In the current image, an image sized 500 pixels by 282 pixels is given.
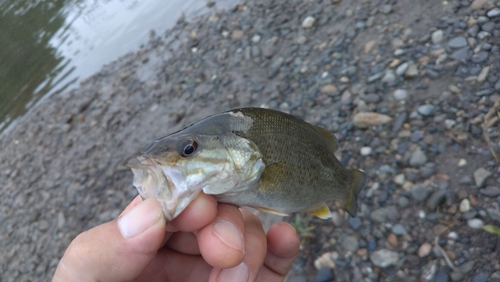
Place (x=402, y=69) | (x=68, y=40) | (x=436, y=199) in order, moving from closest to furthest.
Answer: (x=436, y=199) < (x=402, y=69) < (x=68, y=40)

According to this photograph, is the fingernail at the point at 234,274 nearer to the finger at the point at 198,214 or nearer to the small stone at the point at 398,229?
the finger at the point at 198,214

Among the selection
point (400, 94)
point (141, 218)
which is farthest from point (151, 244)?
point (400, 94)

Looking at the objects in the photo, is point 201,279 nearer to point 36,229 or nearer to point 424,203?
point 424,203

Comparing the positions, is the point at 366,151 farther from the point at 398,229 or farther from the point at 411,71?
the point at 411,71

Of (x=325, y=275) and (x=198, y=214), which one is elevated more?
(x=198, y=214)

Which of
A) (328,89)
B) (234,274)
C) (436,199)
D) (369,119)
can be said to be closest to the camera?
(234,274)

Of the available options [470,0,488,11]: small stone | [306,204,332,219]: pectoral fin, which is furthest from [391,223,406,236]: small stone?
[470,0,488,11]: small stone

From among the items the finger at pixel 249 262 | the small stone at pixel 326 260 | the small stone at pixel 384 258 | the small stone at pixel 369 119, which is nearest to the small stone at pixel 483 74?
the small stone at pixel 369 119
